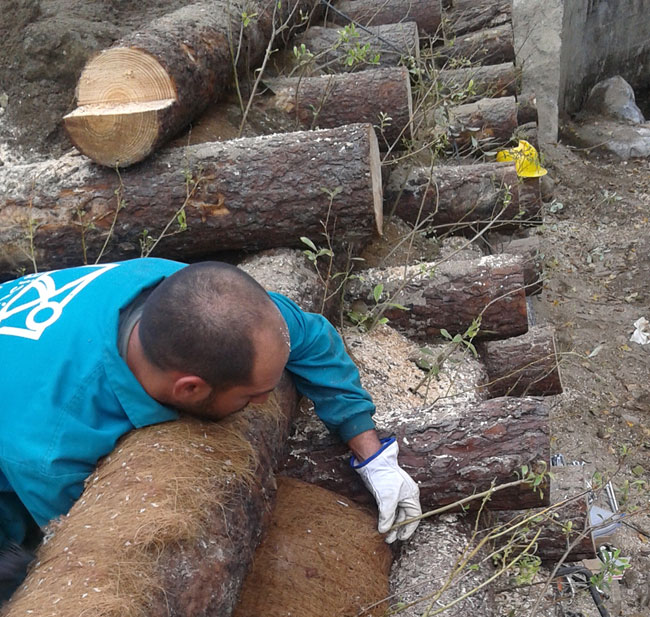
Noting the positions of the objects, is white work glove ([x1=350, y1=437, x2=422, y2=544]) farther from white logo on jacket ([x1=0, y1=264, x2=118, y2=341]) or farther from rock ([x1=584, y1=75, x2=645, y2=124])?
rock ([x1=584, y1=75, x2=645, y2=124])

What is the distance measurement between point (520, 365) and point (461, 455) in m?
1.14

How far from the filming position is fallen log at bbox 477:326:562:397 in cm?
310

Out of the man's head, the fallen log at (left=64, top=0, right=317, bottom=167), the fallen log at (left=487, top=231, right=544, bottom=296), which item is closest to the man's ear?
the man's head

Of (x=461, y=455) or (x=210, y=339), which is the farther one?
(x=461, y=455)

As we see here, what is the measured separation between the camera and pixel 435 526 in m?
2.16

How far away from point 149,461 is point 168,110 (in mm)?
1873

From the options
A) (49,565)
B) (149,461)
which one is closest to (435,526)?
(149,461)

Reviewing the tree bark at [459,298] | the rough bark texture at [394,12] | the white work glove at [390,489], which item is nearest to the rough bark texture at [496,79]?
the rough bark texture at [394,12]

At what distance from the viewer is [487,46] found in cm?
567

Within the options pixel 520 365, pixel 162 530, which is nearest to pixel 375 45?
pixel 520 365

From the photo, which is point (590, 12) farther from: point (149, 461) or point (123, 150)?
point (149, 461)

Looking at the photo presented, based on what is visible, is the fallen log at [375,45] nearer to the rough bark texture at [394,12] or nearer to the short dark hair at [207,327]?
the rough bark texture at [394,12]

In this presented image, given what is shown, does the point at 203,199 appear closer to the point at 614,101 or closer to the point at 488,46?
the point at 488,46

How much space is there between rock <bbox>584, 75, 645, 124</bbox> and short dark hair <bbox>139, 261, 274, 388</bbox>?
7.73m
